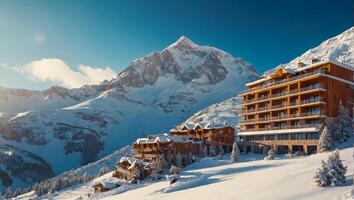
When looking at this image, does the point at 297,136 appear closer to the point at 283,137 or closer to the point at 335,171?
the point at 283,137

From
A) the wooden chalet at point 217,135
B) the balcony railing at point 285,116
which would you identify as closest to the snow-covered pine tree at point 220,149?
the wooden chalet at point 217,135

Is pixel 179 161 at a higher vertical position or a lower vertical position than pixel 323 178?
higher

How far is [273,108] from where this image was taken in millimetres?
87250

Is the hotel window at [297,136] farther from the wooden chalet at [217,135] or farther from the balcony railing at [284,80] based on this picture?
the wooden chalet at [217,135]

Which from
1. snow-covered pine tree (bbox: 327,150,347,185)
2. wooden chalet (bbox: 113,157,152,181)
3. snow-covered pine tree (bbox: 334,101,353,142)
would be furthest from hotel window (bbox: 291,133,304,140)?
snow-covered pine tree (bbox: 327,150,347,185)

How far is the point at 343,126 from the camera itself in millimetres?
73625

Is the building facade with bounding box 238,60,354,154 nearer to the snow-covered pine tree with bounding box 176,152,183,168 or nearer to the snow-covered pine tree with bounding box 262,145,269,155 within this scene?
the snow-covered pine tree with bounding box 262,145,269,155

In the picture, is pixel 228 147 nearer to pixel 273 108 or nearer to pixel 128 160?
pixel 273 108

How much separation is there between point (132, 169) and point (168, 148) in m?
Answer: 11.7

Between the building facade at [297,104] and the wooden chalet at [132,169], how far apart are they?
24.2 metres

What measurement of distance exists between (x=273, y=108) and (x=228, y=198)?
52.1 metres

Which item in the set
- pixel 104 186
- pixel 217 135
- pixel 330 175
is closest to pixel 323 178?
pixel 330 175

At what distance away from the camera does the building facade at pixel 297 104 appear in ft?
252

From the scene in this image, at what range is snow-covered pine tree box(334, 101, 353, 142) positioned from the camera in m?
72.4
